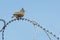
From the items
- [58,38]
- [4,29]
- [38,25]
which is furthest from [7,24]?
[58,38]

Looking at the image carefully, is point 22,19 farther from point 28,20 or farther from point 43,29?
point 43,29

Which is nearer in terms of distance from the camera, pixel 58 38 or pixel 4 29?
pixel 58 38

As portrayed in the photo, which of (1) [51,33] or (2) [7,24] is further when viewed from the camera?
(2) [7,24]

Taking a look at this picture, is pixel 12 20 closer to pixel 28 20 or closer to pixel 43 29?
pixel 28 20

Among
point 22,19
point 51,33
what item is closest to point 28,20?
point 22,19

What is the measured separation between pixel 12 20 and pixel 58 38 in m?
4.98

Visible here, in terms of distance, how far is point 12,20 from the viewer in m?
29.7

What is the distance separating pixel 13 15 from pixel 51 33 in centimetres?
431

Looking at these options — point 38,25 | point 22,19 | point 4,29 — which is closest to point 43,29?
point 38,25

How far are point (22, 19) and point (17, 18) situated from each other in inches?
21.3

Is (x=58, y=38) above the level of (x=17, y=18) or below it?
below

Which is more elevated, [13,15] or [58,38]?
[13,15]

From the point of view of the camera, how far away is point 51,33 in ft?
92.1

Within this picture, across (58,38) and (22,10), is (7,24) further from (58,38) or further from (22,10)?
(58,38)
